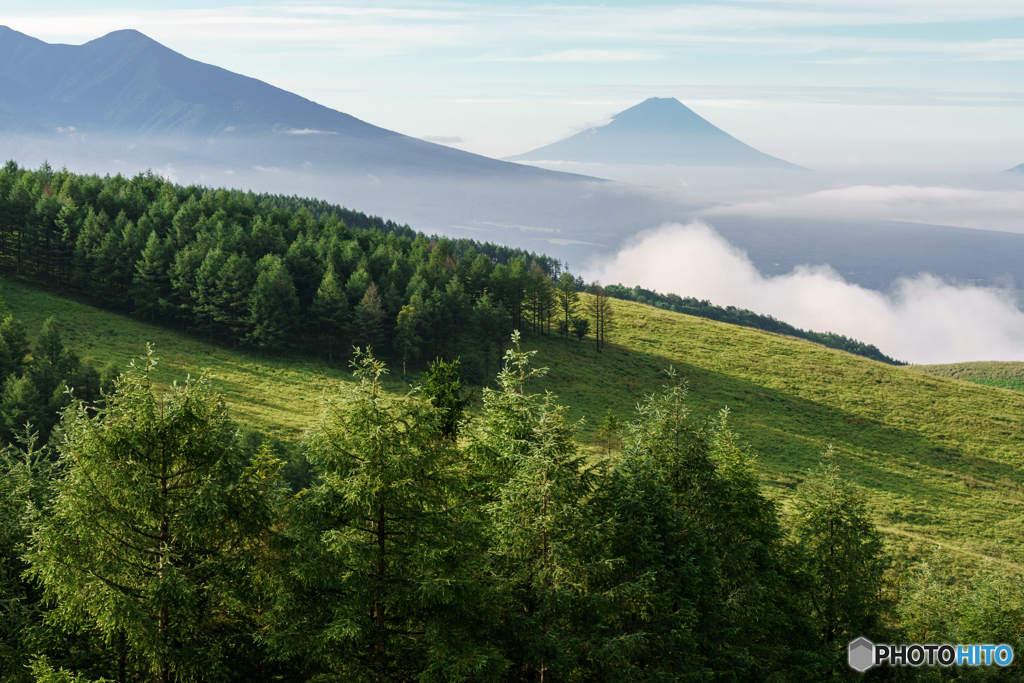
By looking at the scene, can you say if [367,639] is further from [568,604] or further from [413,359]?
[413,359]

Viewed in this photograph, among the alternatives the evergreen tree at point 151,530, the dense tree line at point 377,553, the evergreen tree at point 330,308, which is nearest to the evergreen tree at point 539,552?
the dense tree line at point 377,553

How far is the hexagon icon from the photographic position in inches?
932

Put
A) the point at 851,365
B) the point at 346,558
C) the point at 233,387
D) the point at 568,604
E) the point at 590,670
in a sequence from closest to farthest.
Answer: the point at 346,558 < the point at 568,604 < the point at 590,670 < the point at 233,387 < the point at 851,365

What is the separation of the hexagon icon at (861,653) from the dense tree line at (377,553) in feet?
6.54

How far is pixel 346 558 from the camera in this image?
1545 cm

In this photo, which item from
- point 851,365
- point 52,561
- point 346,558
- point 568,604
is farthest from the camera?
point 851,365

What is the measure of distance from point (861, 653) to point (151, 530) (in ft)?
74.0

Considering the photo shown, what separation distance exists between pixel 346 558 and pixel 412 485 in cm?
212

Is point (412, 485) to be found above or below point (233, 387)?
above

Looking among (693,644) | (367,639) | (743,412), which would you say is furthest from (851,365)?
(367,639)

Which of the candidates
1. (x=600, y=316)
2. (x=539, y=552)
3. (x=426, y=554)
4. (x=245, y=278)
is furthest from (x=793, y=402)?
(x=426, y=554)

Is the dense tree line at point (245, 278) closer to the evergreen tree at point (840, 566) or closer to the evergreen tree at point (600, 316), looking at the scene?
the evergreen tree at point (600, 316)

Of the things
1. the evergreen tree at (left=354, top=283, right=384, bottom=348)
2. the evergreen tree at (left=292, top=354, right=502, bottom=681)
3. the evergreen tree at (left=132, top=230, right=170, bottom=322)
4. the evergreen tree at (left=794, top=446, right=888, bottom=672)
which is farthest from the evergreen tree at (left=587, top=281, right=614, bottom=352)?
the evergreen tree at (left=292, top=354, right=502, bottom=681)

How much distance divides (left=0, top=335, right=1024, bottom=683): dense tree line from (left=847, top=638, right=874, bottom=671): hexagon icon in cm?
199
